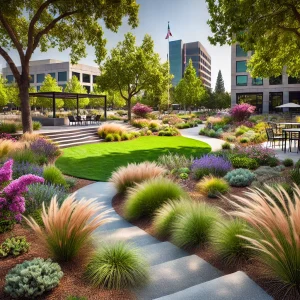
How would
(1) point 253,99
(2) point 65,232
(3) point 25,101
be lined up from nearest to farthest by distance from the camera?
(2) point 65,232 < (3) point 25,101 < (1) point 253,99

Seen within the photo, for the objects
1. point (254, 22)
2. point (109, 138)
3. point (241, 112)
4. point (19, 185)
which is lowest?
point (109, 138)

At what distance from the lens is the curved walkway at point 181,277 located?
2.53 m

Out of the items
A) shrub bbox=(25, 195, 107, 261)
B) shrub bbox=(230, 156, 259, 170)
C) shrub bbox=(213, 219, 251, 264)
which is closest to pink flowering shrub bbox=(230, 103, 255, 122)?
shrub bbox=(230, 156, 259, 170)

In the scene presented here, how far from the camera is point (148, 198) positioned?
549cm

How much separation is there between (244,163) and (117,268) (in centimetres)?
693

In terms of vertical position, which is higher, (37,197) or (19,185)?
(19,185)

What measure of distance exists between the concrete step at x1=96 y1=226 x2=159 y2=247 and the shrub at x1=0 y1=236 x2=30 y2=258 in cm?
111

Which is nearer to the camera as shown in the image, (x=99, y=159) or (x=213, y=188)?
(x=213, y=188)

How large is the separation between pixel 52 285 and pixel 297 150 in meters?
12.1

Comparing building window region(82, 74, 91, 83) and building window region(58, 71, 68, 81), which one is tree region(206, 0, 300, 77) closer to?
building window region(58, 71, 68, 81)

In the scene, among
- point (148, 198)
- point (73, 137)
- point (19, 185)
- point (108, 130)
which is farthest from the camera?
point (108, 130)

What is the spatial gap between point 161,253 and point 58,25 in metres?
17.5

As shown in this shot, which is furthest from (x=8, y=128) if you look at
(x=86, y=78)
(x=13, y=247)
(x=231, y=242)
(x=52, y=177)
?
(x=86, y=78)

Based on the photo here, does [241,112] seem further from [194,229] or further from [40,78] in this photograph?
[40,78]
